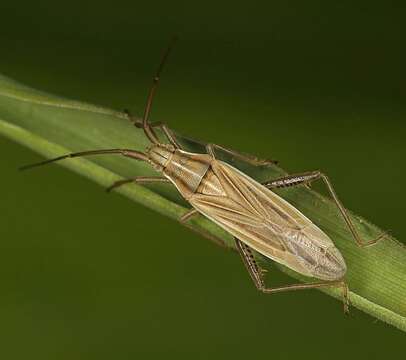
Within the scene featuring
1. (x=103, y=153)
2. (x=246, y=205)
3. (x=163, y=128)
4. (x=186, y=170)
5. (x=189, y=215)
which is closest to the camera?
(x=103, y=153)

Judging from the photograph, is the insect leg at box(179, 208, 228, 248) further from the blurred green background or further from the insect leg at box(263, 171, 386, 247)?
the insect leg at box(263, 171, 386, 247)

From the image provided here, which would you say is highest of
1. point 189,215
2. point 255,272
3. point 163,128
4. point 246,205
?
point 163,128

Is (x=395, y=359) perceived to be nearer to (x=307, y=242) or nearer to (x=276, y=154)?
(x=307, y=242)

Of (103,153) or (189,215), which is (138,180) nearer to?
(103,153)

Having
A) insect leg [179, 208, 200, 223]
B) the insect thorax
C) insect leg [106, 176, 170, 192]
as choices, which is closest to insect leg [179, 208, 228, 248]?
insect leg [179, 208, 200, 223]

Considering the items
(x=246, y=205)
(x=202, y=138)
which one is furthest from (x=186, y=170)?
(x=246, y=205)

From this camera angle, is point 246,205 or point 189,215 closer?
point 189,215

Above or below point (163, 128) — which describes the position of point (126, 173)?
below

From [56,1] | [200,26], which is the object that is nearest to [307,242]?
[200,26]

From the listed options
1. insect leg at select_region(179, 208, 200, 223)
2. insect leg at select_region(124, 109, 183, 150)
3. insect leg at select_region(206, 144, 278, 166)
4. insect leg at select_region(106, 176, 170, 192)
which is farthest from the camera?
insect leg at select_region(206, 144, 278, 166)
